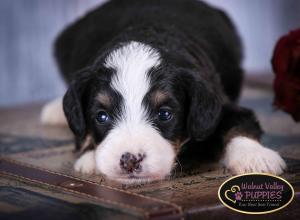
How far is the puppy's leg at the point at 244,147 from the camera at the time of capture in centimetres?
237

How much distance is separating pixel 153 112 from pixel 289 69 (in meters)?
0.63

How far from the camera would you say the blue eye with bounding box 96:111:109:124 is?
8.18 feet

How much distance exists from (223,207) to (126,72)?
74 centimetres

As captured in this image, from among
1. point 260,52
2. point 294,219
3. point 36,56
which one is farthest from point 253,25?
point 294,219

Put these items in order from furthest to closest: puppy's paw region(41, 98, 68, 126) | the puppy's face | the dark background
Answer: the dark background, puppy's paw region(41, 98, 68, 126), the puppy's face

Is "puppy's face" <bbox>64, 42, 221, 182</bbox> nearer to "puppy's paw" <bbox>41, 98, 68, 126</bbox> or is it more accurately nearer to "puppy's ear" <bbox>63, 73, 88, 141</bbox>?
"puppy's ear" <bbox>63, 73, 88, 141</bbox>

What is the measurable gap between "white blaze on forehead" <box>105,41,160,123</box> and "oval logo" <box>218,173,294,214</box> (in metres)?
0.47

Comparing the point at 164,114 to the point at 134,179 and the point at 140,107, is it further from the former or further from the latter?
the point at 134,179

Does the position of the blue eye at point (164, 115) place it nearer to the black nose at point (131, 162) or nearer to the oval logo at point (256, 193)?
the black nose at point (131, 162)

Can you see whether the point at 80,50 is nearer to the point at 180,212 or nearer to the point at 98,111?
the point at 98,111

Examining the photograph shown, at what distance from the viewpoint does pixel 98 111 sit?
2531 millimetres

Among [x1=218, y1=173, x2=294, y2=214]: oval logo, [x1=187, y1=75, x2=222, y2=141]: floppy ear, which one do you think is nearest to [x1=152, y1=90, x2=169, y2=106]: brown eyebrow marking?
[x1=187, y1=75, x2=222, y2=141]: floppy ear

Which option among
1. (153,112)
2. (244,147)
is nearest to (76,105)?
(153,112)

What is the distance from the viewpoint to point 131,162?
7.22 ft
